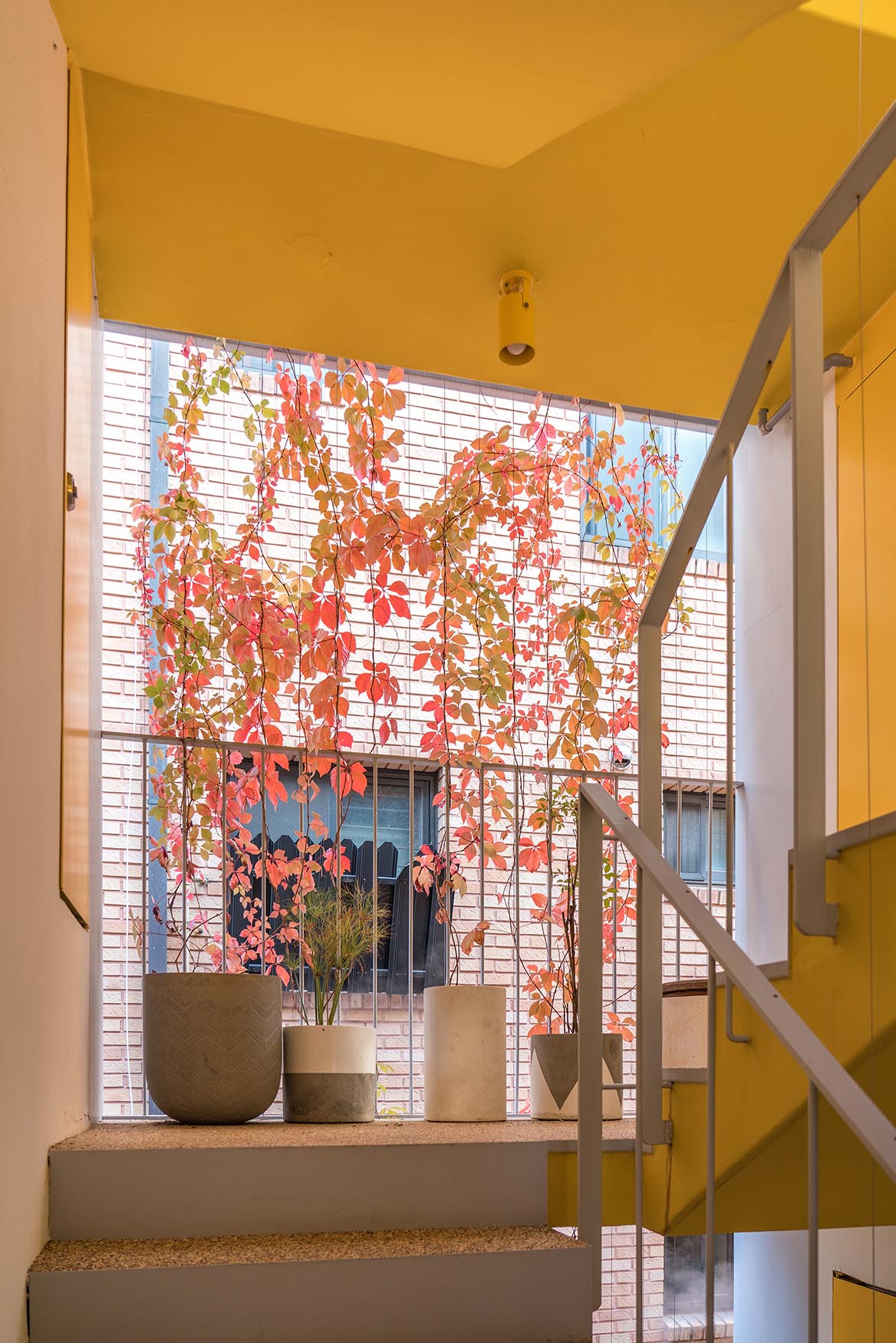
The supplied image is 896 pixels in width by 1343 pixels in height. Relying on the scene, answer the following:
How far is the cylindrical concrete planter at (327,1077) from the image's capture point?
3139mm

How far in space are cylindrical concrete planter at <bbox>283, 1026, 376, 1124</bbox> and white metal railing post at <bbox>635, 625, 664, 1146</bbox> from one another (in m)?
0.91

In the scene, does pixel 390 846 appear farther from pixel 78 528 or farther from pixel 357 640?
pixel 78 528

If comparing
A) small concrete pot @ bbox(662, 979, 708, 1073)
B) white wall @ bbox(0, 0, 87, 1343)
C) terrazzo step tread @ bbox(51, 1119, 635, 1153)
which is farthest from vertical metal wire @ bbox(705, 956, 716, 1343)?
white wall @ bbox(0, 0, 87, 1343)

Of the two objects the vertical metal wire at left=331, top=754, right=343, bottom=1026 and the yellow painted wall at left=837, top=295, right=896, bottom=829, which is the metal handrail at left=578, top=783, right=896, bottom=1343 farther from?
the vertical metal wire at left=331, top=754, right=343, bottom=1026

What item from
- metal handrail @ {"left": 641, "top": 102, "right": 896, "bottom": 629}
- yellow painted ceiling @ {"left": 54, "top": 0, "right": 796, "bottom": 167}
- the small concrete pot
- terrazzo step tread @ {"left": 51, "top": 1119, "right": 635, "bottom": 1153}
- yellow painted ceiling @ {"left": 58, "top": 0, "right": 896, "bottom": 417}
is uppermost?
yellow painted ceiling @ {"left": 54, "top": 0, "right": 796, "bottom": 167}

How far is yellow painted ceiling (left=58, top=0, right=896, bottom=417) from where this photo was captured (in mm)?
2803

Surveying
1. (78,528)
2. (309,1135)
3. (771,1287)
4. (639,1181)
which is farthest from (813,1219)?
(771,1287)

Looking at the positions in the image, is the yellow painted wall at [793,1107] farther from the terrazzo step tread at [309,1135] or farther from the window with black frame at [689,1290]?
the window with black frame at [689,1290]

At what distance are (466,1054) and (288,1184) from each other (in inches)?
38.9

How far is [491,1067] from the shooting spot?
3316 millimetres

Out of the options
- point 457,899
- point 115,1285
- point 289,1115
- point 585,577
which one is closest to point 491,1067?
point 289,1115

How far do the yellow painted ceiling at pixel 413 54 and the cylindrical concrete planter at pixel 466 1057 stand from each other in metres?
2.10

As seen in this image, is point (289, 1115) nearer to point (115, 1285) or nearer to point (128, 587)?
→ point (115, 1285)

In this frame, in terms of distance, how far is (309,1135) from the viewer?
267 cm
